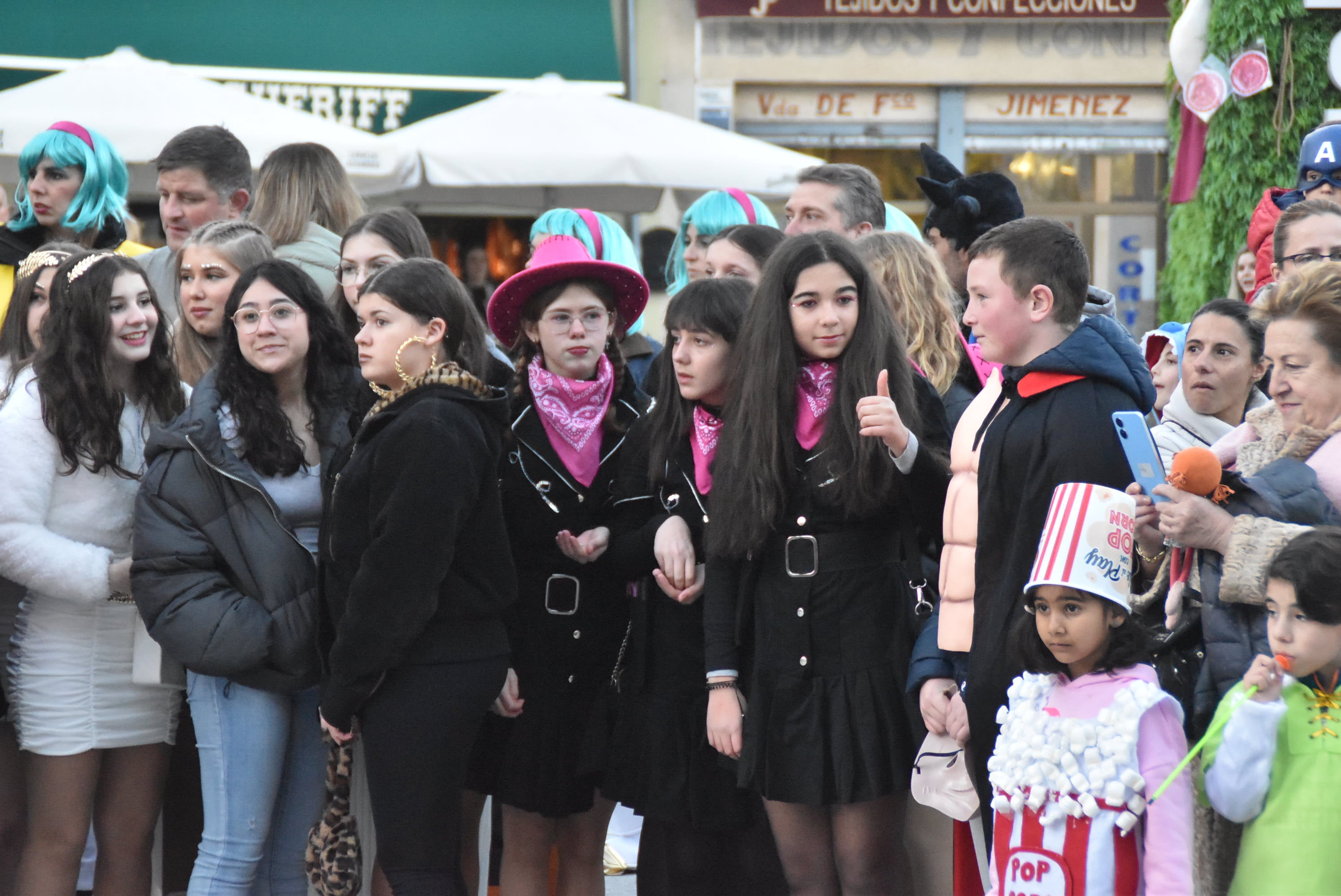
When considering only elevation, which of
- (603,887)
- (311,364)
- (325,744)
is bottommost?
(603,887)

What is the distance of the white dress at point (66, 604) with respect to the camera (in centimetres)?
362

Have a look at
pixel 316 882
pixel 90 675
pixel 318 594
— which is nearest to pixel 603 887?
pixel 316 882

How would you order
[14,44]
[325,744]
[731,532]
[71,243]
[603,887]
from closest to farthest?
[731,532] < [325,744] < [603,887] < [71,243] < [14,44]

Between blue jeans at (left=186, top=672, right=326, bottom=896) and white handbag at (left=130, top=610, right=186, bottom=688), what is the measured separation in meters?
0.06

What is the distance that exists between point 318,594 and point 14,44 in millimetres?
9208

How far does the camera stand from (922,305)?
156 inches

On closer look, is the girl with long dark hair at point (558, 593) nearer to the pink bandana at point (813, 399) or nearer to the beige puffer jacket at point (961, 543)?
the pink bandana at point (813, 399)

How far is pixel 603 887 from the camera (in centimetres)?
388

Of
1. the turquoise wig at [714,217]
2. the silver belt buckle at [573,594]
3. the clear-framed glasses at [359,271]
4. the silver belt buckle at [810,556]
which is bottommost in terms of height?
the silver belt buckle at [573,594]

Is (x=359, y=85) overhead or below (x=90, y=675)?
overhead

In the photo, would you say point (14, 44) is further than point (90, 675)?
Yes

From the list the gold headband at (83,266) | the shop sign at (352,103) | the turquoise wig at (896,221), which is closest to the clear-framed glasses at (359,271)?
the gold headband at (83,266)

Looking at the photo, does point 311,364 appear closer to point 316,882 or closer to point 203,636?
point 203,636

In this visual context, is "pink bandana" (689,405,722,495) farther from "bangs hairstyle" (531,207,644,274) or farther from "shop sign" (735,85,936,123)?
"shop sign" (735,85,936,123)
